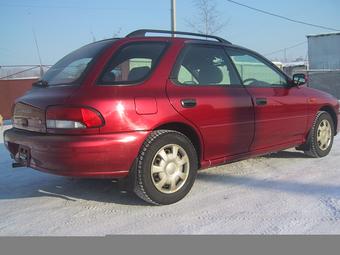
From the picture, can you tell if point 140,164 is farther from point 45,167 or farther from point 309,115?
point 309,115

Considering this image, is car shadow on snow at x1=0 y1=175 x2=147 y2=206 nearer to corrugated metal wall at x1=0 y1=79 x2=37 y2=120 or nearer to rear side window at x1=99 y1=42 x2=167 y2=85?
rear side window at x1=99 y1=42 x2=167 y2=85

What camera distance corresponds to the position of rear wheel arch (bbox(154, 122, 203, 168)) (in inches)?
169

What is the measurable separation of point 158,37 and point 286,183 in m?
2.11

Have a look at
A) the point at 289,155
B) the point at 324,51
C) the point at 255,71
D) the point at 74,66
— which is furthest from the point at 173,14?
the point at 324,51

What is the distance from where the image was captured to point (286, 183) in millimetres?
4926

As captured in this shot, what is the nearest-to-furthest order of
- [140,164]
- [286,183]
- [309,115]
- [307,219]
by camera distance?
[307,219], [140,164], [286,183], [309,115]

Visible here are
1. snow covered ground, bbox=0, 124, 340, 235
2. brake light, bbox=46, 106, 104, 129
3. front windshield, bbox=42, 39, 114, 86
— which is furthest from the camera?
front windshield, bbox=42, 39, 114, 86

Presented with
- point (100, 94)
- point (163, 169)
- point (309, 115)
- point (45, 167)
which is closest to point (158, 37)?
point (100, 94)

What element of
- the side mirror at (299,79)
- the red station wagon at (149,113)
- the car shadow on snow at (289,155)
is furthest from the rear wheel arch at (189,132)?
the car shadow on snow at (289,155)

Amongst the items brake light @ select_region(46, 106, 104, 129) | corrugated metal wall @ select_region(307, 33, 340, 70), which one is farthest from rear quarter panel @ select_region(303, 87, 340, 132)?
corrugated metal wall @ select_region(307, 33, 340, 70)

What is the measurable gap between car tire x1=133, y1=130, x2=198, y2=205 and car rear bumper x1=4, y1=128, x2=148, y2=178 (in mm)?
125

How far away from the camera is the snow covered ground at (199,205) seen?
364 centimetres

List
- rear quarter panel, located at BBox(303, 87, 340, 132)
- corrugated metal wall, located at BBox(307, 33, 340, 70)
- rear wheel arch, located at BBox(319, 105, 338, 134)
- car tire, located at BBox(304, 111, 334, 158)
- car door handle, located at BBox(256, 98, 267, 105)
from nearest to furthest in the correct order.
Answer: car door handle, located at BBox(256, 98, 267, 105)
rear quarter panel, located at BBox(303, 87, 340, 132)
car tire, located at BBox(304, 111, 334, 158)
rear wheel arch, located at BBox(319, 105, 338, 134)
corrugated metal wall, located at BBox(307, 33, 340, 70)

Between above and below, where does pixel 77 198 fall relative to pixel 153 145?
below
